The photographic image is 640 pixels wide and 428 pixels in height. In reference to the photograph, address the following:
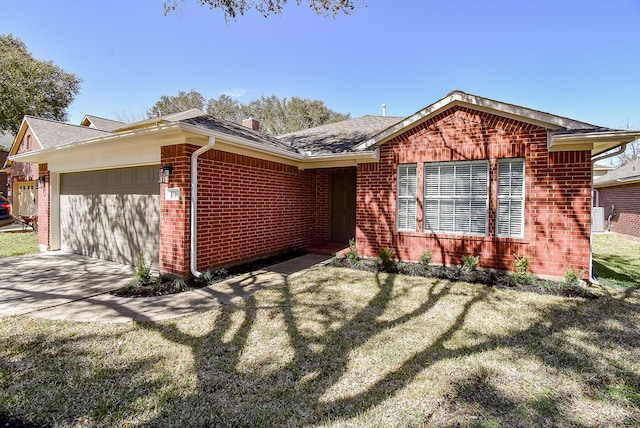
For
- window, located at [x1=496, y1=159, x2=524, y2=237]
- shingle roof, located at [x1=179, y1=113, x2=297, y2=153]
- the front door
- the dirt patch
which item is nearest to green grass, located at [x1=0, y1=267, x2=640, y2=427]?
the dirt patch

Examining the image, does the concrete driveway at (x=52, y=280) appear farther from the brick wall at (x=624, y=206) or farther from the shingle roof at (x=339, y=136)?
the brick wall at (x=624, y=206)

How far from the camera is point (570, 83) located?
12703 mm

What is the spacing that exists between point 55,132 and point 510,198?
21390mm

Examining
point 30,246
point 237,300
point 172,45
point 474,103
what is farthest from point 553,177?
point 30,246

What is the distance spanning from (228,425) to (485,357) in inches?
107

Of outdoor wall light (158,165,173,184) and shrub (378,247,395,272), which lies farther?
shrub (378,247,395,272)

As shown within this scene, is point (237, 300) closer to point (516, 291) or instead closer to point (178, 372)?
point (178, 372)

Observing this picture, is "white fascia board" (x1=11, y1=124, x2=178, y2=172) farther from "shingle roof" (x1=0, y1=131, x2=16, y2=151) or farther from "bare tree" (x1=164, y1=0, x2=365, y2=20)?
"shingle roof" (x1=0, y1=131, x2=16, y2=151)

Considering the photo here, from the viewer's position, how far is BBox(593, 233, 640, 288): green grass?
648 cm

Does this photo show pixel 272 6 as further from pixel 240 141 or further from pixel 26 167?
pixel 26 167

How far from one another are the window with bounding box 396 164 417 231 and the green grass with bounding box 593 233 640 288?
398cm

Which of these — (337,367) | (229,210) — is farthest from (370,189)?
(337,367)

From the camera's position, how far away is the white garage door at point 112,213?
22.7 ft

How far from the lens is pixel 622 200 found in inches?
627
